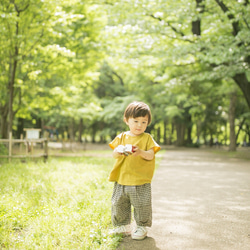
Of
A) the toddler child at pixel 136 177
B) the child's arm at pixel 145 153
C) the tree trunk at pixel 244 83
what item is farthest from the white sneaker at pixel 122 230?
the tree trunk at pixel 244 83

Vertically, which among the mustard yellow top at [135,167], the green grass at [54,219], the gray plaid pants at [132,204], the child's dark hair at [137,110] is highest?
the child's dark hair at [137,110]

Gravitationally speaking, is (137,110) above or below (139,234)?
above

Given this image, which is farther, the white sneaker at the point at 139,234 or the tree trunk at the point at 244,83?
the tree trunk at the point at 244,83

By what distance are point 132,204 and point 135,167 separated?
416 mm

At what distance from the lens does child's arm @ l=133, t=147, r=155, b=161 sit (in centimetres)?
306

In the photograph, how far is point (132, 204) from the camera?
3.28 meters

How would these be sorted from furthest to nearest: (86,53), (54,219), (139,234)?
(86,53) → (54,219) → (139,234)

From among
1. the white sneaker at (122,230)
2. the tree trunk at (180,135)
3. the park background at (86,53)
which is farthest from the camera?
the tree trunk at (180,135)

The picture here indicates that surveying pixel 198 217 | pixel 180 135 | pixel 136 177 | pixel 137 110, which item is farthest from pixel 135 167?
pixel 180 135

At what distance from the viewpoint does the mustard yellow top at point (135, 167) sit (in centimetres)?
324

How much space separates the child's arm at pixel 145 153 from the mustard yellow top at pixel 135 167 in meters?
0.07

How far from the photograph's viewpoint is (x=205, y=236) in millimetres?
3416

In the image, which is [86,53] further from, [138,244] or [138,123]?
[138,244]

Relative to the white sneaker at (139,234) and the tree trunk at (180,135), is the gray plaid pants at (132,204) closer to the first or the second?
the white sneaker at (139,234)
